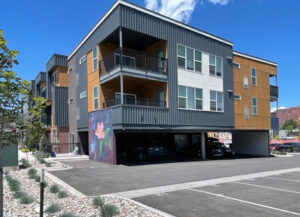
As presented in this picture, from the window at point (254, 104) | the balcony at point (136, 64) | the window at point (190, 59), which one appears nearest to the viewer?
the balcony at point (136, 64)

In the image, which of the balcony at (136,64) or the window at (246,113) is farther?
the window at (246,113)

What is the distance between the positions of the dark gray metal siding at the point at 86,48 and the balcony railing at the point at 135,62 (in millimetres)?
1690

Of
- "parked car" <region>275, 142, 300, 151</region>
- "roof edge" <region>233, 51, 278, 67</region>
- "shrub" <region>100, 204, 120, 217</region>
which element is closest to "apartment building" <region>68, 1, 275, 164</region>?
"roof edge" <region>233, 51, 278, 67</region>

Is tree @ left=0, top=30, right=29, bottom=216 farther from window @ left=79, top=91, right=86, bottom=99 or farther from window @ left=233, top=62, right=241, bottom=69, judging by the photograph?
window @ left=233, top=62, right=241, bottom=69

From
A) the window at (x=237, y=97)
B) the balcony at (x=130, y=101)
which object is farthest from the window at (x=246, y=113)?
the balcony at (x=130, y=101)

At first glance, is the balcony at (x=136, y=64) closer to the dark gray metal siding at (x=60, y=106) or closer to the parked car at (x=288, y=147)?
the dark gray metal siding at (x=60, y=106)

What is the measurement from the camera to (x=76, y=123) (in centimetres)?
2494

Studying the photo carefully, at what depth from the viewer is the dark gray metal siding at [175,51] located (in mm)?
17217

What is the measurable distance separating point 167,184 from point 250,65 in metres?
19.2

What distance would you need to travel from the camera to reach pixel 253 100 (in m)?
25.2

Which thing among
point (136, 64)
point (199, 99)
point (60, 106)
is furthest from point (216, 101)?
Result: point (60, 106)

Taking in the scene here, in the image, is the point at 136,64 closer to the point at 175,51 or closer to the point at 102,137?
the point at 175,51

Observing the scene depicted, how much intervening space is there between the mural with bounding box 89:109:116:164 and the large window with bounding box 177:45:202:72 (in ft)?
22.8

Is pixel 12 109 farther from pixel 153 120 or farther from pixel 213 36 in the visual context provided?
pixel 213 36
